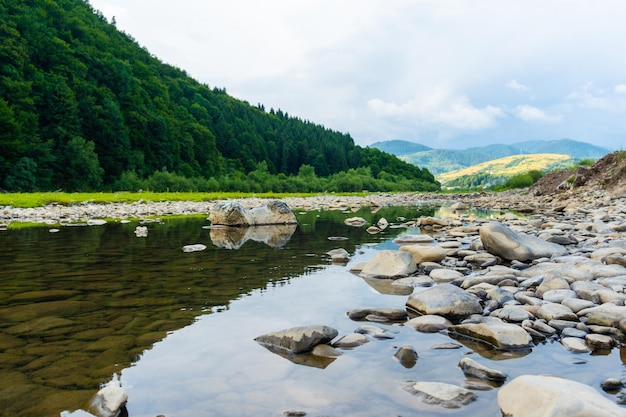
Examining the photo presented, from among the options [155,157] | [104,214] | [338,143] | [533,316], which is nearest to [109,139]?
[155,157]

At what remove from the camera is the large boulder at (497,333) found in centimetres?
379

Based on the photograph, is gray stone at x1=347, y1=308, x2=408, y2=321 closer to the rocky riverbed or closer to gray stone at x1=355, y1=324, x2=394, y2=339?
the rocky riverbed

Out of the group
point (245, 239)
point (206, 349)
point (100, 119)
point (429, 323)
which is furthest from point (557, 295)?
point (100, 119)

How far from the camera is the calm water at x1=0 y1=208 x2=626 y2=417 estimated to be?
9.27 feet

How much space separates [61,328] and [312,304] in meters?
2.66

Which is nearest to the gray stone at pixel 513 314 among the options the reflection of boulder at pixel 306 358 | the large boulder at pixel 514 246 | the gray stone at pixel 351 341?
the gray stone at pixel 351 341

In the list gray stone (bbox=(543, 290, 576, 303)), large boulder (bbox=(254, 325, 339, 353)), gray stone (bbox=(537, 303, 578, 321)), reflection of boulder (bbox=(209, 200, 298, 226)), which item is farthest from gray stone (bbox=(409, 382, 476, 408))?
reflection of boulder (bbox=(209, 200, 298, 226))

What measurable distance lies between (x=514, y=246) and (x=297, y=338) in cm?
574

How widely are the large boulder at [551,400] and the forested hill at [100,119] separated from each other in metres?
47.7

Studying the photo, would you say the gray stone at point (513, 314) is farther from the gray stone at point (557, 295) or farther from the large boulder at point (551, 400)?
the large boulder at point (551, 400)

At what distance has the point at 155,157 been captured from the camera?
7012cm

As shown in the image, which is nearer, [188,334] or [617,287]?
A: [188,334]

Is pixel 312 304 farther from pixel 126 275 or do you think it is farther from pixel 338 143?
pixel 338 143

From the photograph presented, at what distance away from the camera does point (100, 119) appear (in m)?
57.7
